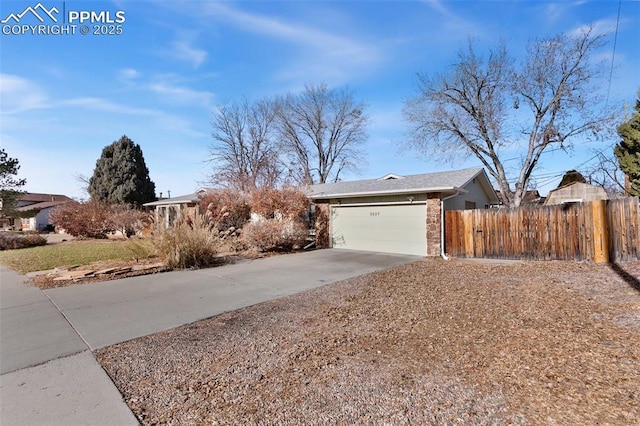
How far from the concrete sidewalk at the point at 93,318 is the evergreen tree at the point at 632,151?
35.1ft

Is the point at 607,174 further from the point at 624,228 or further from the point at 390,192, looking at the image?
the point at 390,192

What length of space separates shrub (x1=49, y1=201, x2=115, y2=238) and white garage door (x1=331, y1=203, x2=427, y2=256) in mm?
14250

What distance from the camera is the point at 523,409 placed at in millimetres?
Answer: 2373

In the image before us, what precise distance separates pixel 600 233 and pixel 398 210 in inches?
242

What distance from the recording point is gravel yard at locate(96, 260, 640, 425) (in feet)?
7.87

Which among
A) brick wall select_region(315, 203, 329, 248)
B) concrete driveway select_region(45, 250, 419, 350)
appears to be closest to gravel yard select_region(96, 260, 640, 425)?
concrete driveway select_region(45, 250, 419, 350)

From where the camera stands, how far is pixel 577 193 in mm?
22531

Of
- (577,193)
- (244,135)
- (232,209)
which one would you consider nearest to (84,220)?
(232,209)

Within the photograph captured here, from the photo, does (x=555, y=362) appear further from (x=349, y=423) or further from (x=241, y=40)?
(x=241, y=40)

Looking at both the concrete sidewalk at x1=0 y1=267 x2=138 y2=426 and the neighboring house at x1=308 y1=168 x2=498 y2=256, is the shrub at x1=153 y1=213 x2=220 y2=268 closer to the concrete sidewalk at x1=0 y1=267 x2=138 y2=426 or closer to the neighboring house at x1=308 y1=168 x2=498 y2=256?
the concrete sidewalk at x1=0 y1=267 x2=138 y2=426

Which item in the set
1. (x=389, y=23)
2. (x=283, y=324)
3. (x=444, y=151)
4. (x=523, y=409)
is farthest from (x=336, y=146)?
(x=523, y=409)

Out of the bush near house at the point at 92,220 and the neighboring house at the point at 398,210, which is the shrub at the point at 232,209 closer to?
the neighboring house at the point at 398,210

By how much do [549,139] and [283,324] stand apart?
21150mm

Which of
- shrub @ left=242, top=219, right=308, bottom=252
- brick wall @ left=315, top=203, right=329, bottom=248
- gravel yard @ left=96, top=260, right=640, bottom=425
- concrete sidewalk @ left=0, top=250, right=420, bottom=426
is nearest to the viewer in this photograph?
gravel yard @ left=96, top=260, right=640, bottom=425
